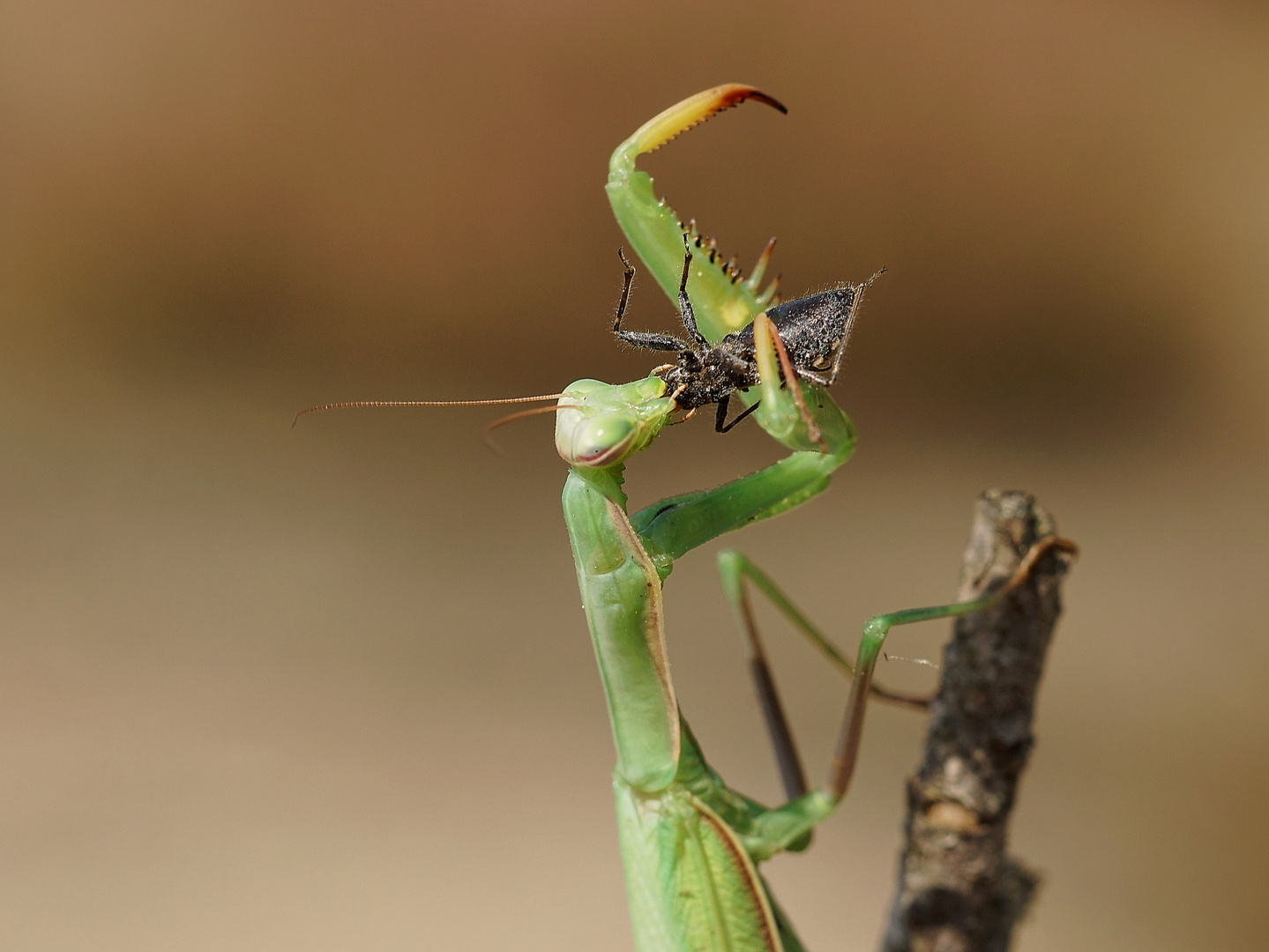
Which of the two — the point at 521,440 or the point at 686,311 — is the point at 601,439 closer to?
the point at 686,311

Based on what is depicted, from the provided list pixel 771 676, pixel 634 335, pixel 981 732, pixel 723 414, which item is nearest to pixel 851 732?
pixel 981 732

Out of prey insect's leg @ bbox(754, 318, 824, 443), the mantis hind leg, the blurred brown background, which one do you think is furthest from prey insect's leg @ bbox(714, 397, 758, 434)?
the blurred brown background

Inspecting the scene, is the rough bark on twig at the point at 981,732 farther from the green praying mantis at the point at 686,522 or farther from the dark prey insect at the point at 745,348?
the dark prey insect at the point at 745,348

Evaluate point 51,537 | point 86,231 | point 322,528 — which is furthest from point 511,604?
point 86,231

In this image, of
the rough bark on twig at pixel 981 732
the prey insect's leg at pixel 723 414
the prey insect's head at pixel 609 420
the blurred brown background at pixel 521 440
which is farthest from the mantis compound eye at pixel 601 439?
the blurred brown background at pixel 521 440

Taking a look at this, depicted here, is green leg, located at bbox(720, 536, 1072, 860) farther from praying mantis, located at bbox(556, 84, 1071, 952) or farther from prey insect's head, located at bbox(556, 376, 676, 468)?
prey insect's head, located at bbox(556, 376, 676, 468)

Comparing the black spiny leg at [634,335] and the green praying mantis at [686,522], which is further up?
the black spiny leg at [634,335]

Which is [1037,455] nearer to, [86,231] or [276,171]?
[276,171]
